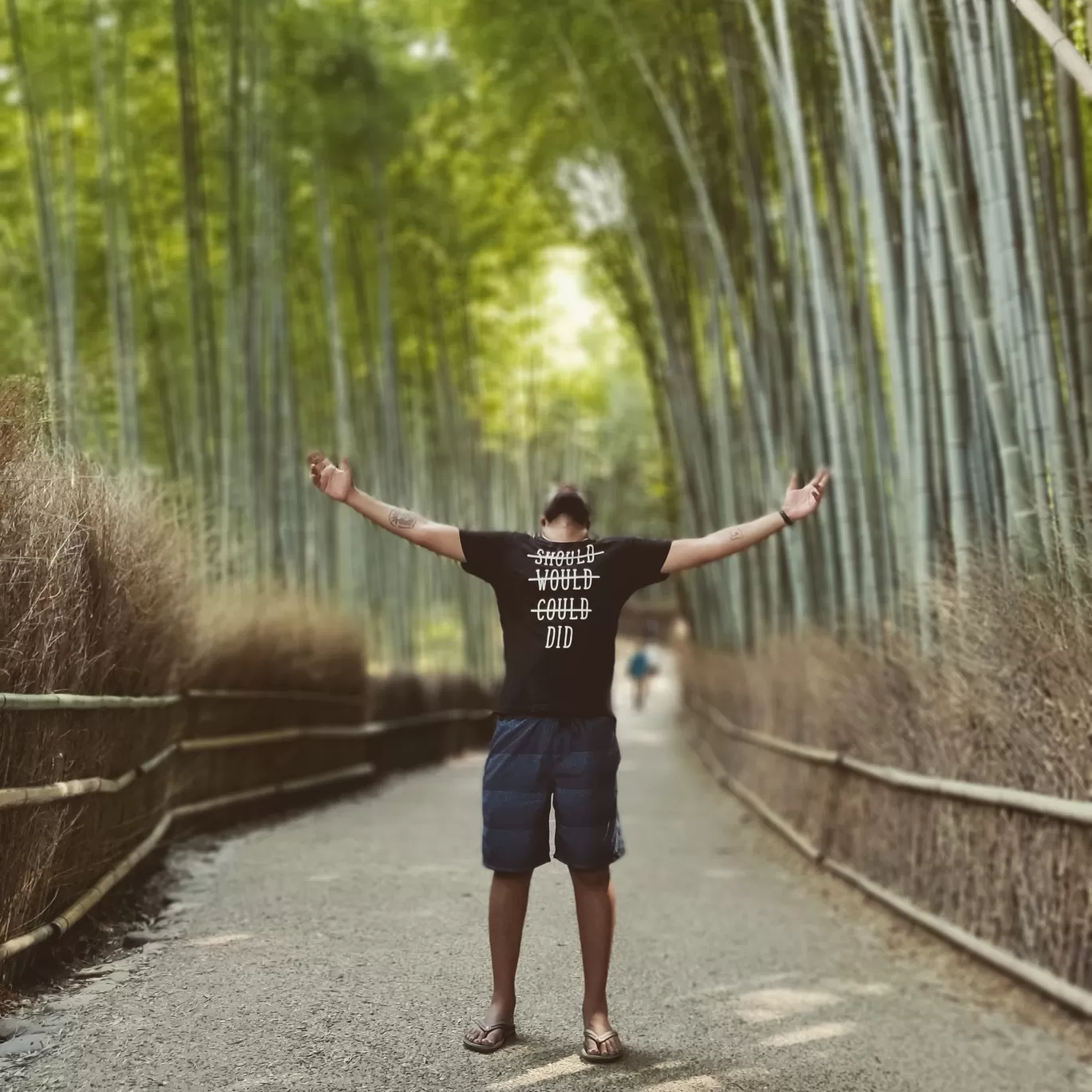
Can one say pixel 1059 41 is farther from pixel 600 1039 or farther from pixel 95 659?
pixel 95 659

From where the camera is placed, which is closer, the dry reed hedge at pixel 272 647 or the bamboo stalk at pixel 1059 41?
the bamboo stalk at pixel 1059 41

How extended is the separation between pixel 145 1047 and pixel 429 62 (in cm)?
904

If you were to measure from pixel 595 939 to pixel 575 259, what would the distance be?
1183 cm

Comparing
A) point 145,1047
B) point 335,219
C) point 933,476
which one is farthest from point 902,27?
point 335,219

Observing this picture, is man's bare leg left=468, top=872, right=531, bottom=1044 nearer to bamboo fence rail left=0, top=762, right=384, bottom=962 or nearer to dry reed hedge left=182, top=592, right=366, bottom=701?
bamboo fence rail left=0, top=762, right=384, bottom=962

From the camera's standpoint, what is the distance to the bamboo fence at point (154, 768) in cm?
252

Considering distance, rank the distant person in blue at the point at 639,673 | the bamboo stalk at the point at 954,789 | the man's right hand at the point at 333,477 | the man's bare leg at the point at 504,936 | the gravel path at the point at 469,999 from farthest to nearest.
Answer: the distant person in blue at the point at 639,673 → the bamboo stalk at the point at 954,789 → the man's right hand at the point at 333,477 → the man's bare leg at the point at 504,936 → the gravel path at the point at 469,999

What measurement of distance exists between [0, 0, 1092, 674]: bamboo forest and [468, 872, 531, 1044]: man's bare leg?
4.54 ft

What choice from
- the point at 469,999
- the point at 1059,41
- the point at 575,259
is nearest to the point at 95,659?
the point at 469,999

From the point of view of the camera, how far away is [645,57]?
733 centimetres

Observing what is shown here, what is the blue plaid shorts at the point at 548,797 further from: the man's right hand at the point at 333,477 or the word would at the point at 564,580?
the man's right hand at the point at 333,477

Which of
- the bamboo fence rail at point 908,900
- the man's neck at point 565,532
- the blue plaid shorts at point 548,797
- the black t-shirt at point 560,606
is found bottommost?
the bamboo fence rail at point 908,900

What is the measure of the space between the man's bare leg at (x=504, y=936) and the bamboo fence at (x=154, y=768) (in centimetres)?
44

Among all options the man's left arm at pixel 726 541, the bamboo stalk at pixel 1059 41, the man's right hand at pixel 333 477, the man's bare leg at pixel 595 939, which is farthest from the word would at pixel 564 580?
the bamboo stalk at pixel 1059 41
